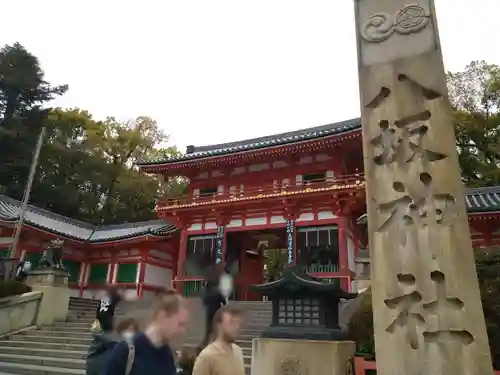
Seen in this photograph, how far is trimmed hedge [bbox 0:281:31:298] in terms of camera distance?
34.2 feet

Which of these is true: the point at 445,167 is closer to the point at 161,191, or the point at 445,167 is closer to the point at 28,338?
the point at 28,338

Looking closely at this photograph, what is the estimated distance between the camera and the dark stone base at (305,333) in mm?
6449

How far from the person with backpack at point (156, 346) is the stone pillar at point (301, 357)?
16.0 feet

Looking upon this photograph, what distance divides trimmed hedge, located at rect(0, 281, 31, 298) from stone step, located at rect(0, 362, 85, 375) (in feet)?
9.30

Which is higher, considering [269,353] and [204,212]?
[204,212]

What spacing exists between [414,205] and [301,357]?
416 centimetres

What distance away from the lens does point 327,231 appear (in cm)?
1499

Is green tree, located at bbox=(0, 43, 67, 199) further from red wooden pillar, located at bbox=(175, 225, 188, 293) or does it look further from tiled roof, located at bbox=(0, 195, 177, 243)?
red wooden pillar, located at bbox=(175, 225, 188, 293)

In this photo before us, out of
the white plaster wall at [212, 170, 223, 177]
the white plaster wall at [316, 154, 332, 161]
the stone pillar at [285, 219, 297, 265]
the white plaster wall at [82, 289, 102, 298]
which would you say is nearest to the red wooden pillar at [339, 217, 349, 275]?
the stone pillar at [285, 219, 297, 265]

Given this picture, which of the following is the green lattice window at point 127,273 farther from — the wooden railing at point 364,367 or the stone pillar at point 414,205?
the stone pillar at point 414,205

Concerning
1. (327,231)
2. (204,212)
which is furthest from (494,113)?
(204,212)

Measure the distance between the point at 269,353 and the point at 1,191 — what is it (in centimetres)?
2566

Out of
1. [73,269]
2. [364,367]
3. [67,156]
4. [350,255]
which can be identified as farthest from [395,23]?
[67,156]

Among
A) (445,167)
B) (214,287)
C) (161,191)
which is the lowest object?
(214,287)
